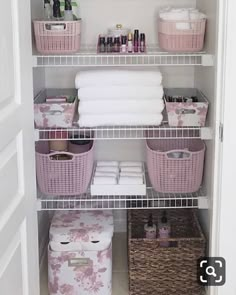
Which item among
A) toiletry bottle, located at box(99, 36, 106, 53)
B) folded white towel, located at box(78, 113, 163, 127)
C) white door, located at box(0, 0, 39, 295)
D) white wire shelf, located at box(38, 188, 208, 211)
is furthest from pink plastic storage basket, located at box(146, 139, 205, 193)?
white door, located at box(0, 0, 39, 295)

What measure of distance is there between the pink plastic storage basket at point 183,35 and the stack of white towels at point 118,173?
61cm

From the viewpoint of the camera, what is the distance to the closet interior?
7.20 ft

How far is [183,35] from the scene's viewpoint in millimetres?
2191

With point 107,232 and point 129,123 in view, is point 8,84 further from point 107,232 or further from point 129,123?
point 107,232

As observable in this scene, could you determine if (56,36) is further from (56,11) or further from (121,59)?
→ (121,59)

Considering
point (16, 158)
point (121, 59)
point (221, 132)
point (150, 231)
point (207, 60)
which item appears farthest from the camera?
point (121, 59)

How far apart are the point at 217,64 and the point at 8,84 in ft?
2.79

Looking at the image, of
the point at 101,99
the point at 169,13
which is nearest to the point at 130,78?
the point at 101,99

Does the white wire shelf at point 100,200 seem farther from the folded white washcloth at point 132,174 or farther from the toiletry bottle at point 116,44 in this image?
the toiletry bottle at point 116,44

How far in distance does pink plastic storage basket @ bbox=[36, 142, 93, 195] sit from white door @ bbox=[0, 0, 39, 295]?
329mm

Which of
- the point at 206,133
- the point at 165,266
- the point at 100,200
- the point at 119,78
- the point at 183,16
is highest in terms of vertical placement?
the point at 183,16

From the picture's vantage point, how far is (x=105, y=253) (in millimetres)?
2295

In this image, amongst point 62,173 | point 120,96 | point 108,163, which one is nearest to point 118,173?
point 108,163

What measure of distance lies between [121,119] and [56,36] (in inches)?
18.1
